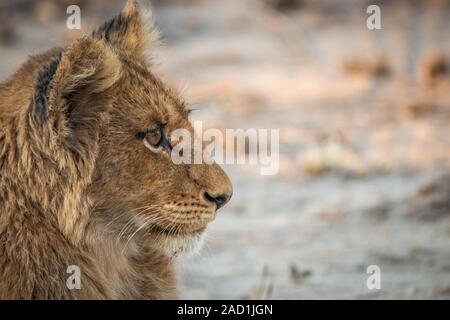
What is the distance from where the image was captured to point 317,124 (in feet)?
35.1

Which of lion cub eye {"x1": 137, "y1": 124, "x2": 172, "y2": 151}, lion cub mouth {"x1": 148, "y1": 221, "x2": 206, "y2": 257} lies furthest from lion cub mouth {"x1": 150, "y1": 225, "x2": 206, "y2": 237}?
lion cub eye {"x1": 137, "y1": 124, "x2": 172, "y2": 151}

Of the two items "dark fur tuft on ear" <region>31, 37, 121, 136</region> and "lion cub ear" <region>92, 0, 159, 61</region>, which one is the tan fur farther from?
"lion cub ear" <region>92, 0, 159, 61</region>

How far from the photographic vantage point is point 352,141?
10109 mm

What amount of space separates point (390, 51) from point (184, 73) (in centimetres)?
303

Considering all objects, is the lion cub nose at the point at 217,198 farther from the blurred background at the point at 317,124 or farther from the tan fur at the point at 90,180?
the blurred background at the point at 317,124

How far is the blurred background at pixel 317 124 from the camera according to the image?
22.5 feet

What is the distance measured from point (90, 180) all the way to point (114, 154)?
20 centimetres

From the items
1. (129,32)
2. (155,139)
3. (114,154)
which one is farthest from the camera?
(129,32)

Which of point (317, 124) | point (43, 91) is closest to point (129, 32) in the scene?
point (43, 91)

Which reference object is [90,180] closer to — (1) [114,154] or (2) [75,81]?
(1) [114,154]

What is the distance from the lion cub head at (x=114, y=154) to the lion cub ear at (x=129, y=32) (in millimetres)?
279
